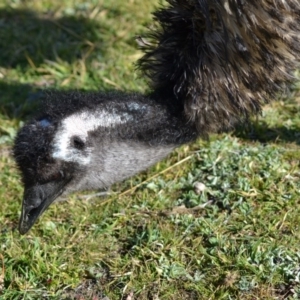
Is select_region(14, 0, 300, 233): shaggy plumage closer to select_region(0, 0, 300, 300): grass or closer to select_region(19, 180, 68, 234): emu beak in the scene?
select_region(19, 180, 68, 234): emu beak

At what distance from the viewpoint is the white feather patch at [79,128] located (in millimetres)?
3258

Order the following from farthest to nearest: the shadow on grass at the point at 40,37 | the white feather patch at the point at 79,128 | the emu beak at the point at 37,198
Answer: the shadow on grass at the point at 40,37, the emu beak at the point at 37,198, the white feather patch at the point at 79,128

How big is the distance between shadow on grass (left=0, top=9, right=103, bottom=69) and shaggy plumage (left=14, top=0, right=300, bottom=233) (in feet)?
6.60

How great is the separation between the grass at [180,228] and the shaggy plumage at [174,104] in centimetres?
35

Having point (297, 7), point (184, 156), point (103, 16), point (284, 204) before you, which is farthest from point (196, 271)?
Result: point (103, 16)

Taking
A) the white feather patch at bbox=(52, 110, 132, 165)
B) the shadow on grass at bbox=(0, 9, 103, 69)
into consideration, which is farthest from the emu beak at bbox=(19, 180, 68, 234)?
the shadow on grass at bbox=(0, 9, 103, 69)

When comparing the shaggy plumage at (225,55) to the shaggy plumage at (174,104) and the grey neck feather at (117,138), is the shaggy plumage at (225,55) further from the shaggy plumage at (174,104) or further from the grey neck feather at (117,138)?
the grey neck feather at (117,138)

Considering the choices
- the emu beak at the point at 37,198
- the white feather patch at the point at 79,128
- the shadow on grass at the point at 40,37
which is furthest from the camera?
the shadow on grass at the point at 40,37

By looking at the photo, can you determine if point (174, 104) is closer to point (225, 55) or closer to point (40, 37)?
point (225, 55)

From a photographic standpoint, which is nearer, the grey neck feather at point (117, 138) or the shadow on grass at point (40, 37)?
the grey neck feather at point (117, 138)

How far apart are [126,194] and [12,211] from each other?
0.63 meters

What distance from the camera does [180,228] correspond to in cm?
373

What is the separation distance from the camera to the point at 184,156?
14.0 feet

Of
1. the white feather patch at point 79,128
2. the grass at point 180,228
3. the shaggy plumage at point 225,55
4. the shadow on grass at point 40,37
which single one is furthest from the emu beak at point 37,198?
the shadow on grass at point 40,37
